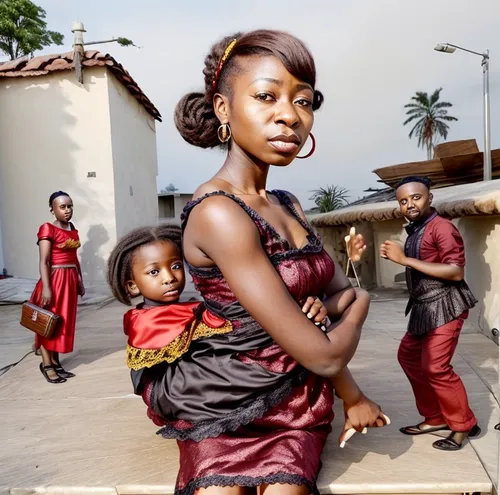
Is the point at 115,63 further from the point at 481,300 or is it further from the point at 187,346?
the point at 187,346

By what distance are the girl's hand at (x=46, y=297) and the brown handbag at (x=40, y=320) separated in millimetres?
81

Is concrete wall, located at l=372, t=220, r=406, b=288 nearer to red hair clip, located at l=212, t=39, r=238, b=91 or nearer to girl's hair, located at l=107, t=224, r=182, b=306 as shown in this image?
girl's hair, located at l=107, t=224, r=182, b=306

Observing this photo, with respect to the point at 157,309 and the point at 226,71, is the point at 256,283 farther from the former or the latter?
the point at 226,71

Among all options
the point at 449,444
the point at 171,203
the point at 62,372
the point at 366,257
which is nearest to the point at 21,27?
the point at 171,203

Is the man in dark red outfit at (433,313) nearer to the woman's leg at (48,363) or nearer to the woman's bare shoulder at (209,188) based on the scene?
the woman's bare shoulder at (209,188)

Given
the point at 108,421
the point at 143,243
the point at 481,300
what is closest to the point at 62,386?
the point at 108,421

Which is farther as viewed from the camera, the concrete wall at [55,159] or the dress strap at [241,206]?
the concrete wall at [55,159]

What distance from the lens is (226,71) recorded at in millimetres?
1428

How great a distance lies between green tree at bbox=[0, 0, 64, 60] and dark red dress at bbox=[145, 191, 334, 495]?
16122 millimetres

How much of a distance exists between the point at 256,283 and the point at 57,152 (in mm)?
7654

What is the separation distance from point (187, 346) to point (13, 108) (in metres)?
8.01

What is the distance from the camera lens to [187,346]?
151cm

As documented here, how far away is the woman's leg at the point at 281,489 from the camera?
1.29 metres

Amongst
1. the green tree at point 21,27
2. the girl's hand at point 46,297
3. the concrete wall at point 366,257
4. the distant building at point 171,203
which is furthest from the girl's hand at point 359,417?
the distant building at point 171,203
